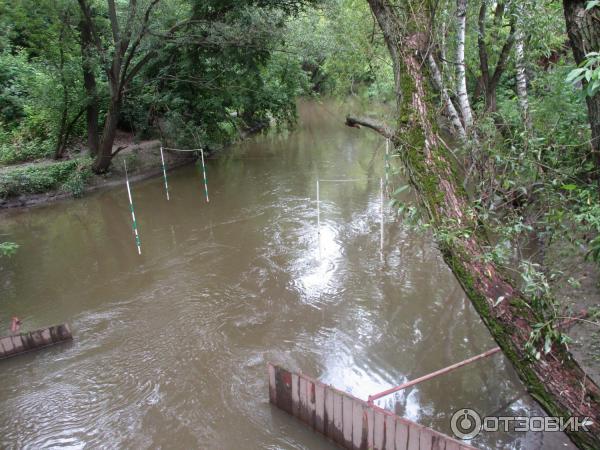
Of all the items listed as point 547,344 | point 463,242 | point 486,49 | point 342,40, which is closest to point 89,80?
point 342,40

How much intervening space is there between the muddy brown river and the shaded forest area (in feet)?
5.13

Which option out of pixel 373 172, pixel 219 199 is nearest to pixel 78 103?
pixel 219 199

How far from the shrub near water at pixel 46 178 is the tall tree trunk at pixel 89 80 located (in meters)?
1.53

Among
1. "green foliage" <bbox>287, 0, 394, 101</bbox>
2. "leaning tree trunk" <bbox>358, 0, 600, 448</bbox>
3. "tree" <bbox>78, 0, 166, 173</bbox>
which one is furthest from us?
"green foliage" <bbox>287, 0, 394, 101</bbox>

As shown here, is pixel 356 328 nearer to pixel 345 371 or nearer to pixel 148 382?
pixel 345 371

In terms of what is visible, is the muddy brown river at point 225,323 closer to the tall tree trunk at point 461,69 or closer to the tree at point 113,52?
the tree at point 113,52

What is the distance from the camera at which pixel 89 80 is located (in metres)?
14.1

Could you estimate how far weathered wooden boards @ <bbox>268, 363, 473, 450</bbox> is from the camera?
365 cm

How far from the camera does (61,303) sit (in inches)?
306

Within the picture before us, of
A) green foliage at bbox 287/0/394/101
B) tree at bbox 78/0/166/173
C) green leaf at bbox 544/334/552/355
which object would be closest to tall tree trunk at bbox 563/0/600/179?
green leaf at bbox 544/334/552/355

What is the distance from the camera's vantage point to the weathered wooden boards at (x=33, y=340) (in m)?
6.13

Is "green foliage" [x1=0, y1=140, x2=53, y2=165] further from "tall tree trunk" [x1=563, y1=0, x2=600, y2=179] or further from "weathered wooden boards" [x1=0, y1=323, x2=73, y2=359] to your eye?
"tall tree trunk" [x1=563, y1=0, x2=600, y2=179]

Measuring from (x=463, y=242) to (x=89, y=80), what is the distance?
45.5 feet

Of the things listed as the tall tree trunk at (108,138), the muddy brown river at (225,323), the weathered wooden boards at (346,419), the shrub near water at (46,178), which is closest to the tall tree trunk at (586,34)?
the weathered wooden boards at (346,419)
